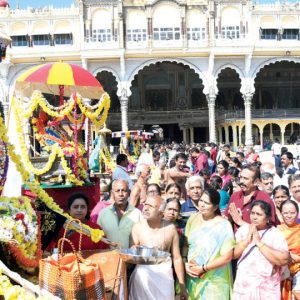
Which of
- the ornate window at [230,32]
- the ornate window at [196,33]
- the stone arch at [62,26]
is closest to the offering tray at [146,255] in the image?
the ornate window at [196,33]

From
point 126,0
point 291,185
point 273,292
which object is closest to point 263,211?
point 273,292

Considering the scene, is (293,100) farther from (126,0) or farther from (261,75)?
(126,0)

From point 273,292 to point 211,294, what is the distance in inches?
20.0

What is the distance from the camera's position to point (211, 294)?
388 centimetres

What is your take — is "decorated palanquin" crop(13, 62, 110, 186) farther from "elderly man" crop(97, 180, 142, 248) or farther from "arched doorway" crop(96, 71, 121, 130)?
"arched doorway" crop(96, 71, 121, 130)

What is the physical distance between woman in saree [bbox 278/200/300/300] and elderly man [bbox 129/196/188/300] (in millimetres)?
922

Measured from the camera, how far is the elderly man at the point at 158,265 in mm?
3521

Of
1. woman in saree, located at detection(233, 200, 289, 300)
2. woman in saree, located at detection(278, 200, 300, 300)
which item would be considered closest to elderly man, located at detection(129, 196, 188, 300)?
woman in saree, located at detection(233, 200, 289, 300)

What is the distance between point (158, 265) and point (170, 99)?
31.2 metres

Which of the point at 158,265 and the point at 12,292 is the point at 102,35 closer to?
the point at 158,265

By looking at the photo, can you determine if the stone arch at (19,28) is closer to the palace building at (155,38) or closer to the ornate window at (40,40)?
the palace building at (155,38)

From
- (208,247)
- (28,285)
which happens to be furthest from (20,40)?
(28,285)

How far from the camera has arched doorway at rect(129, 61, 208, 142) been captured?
108 ft

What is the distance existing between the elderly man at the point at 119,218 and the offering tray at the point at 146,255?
49 cm
